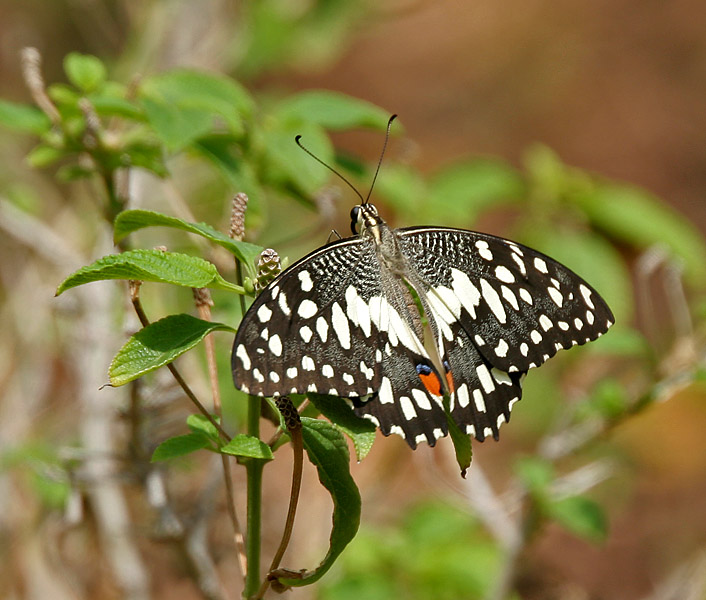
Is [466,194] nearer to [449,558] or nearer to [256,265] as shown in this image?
[449,558]

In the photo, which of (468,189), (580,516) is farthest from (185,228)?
(468,189)

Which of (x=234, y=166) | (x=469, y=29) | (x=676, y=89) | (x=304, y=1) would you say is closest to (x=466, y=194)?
(x=234, y=166)

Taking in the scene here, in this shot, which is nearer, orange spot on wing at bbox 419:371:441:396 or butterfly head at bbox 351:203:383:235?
orange spot on wing at bbox 419:371:441:396

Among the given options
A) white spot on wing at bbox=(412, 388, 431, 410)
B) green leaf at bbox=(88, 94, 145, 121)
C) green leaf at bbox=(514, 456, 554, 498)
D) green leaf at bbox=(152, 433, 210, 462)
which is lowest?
green leaf at bbox=(514, 456, 554, 498)

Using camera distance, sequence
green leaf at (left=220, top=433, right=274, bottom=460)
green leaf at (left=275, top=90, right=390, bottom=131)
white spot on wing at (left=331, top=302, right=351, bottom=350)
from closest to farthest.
→ green leaf at (left=220, top=433, right=274, bottom=460), white spot on wing at (left=331, top=302, right=351, bottom=350), green leaf at (left=275, top=90, right=390, bottom=131)

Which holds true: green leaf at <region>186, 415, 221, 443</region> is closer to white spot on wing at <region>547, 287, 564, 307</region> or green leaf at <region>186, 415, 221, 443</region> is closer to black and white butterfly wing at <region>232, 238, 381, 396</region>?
black and white butterfly wing at <region>232, 238, 381, 396</region>

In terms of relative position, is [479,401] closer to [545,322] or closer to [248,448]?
[545,322]

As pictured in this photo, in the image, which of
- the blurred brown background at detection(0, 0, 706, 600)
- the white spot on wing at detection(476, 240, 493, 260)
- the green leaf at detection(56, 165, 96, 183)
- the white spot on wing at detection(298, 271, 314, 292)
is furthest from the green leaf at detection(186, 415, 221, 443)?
the blurred brown background at detection(0, 0, 706, 600)
